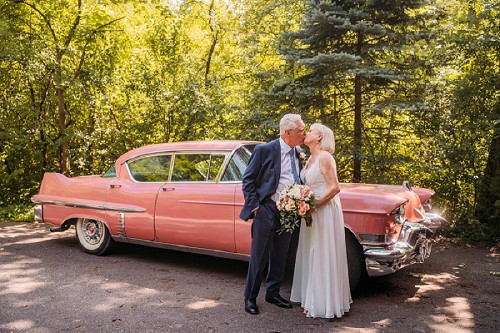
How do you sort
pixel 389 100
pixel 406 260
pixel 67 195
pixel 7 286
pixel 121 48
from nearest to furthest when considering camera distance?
pixel 406 260 < pixel 7 286 < pixel 67 195 < pixel 389 100 < pixel 121 48

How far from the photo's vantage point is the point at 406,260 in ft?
17.0

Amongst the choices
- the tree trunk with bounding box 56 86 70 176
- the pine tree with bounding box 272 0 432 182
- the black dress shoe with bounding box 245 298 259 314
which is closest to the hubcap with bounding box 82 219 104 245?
the black dress shoe with bounding box 245 298 259 314

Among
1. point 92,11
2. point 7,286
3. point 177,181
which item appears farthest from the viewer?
point 92,11

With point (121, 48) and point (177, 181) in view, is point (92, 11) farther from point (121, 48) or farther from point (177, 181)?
point (177, 181)

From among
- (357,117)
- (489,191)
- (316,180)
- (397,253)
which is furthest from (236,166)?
(489,191)

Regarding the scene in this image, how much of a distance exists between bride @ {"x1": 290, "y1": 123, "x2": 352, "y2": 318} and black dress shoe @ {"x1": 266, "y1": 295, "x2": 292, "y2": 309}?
163 mm

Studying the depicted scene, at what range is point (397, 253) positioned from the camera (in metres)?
5.04

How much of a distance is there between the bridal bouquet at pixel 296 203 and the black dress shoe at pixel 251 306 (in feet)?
2.83

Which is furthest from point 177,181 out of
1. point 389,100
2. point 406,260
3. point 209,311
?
point 389,100

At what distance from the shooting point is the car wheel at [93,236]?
7273 millimetres

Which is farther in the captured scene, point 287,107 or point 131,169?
point 287,107

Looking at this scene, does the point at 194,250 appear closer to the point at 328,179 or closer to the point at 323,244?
the point at 323,244

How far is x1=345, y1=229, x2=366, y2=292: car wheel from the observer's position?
527cm

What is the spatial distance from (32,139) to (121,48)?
389cm
